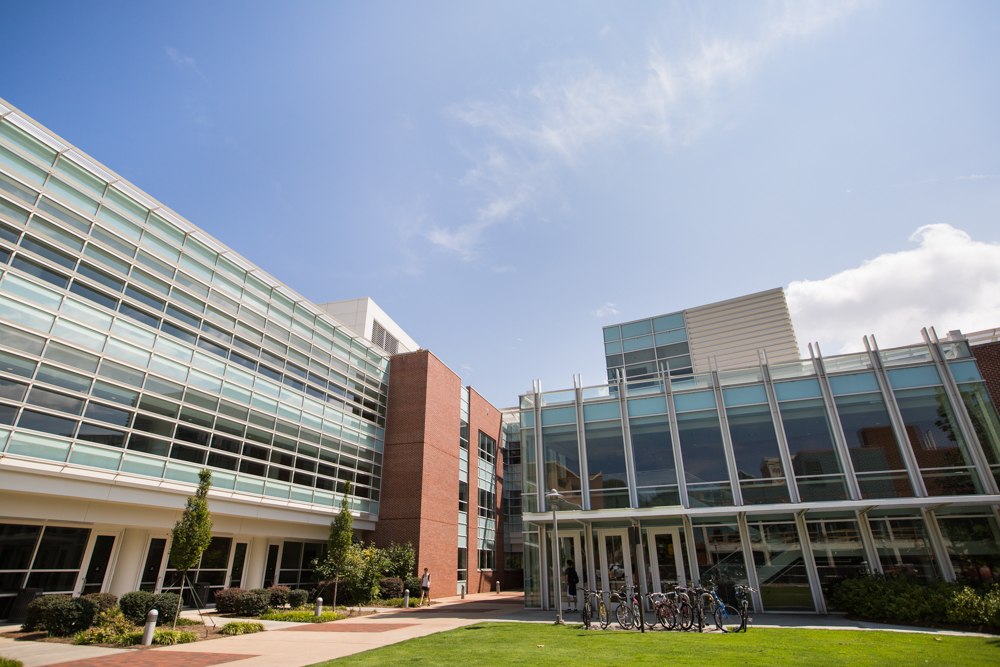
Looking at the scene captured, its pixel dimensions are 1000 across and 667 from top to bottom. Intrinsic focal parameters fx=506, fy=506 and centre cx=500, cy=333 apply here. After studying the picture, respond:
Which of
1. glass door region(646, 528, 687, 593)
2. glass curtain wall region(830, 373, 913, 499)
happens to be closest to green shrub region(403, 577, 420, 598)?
glass door region(646, 528, 687, 593)

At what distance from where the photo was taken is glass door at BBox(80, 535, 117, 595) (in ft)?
52.1

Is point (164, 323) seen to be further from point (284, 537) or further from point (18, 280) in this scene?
point (284, 537)

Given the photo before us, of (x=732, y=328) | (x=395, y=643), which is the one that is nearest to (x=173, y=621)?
(x=395, y=643)

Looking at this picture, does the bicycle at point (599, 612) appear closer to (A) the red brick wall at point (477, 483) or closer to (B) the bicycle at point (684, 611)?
(B) the bicycle at point (684, 611)

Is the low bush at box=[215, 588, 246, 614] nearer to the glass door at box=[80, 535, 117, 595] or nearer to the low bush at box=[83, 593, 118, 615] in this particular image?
the glass door at box=[80, 535, 117, 595]

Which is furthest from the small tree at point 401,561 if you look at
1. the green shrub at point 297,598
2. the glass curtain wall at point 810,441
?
the glass curtain wall at point 810,441

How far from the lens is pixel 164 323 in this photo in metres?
18.0

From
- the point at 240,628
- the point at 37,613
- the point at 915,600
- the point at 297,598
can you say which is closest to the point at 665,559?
the point at 915,600

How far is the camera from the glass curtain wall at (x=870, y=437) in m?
16.9

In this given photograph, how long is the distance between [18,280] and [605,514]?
19507 mm

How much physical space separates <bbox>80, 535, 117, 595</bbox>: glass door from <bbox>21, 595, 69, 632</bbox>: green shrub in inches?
116

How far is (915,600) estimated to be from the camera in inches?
550

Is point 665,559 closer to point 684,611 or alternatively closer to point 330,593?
point 684,611

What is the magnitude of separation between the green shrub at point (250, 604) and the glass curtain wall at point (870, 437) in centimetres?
2129
